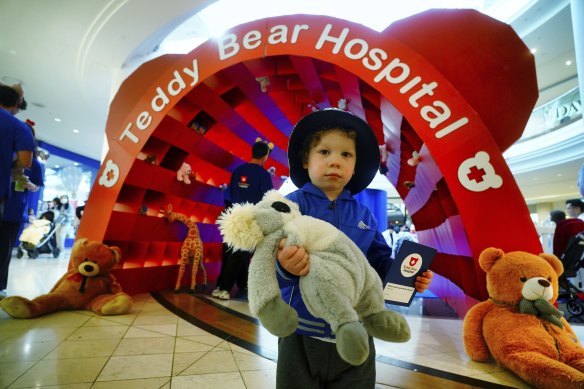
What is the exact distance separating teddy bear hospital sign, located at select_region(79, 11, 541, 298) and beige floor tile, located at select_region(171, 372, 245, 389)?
4.48 feet

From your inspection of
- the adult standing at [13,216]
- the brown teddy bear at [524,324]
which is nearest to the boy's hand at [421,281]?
the brown teddy bear at [524,324]

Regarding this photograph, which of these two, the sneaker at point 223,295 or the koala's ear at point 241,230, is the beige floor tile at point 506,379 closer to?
the koala's ear at point 241,230

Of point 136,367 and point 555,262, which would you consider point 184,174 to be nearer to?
point 136,367

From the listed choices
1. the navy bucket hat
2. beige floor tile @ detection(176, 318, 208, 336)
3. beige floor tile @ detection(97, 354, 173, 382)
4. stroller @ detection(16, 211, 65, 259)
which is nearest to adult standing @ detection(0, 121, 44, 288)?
beige floor tile @ detection(176, 318, 208, 336)

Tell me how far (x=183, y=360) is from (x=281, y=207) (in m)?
1.20

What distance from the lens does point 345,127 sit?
95 centimetres

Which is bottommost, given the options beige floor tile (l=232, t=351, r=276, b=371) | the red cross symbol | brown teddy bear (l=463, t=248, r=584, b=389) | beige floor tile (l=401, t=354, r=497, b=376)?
beige floor tile (l=232, t=351, r=276, b=371)

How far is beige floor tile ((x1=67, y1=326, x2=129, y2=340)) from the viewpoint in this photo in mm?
1682

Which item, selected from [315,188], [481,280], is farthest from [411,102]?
[315,188]

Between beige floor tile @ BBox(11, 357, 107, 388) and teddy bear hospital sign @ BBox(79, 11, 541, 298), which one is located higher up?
teddy bear hospital sign @ BBox(79, 11, 541, 298)

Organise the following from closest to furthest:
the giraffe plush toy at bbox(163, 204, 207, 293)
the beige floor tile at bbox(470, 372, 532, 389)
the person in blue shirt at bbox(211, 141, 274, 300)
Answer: the beige floor tile at bbox(470, 372, 532, 389) → the person in blue shirt at bbox(211, 141, 274, 300) → the giraffe plush toy at bbox(163, 204, 207, 293)

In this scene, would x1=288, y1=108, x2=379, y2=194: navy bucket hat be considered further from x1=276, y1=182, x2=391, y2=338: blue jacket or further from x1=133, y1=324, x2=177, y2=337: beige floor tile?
x1=133, y1=324, x2=177, y2=337: beige floor tile

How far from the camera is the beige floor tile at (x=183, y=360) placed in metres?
1.37

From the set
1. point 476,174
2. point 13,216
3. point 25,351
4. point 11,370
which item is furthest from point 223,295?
point 476,174
